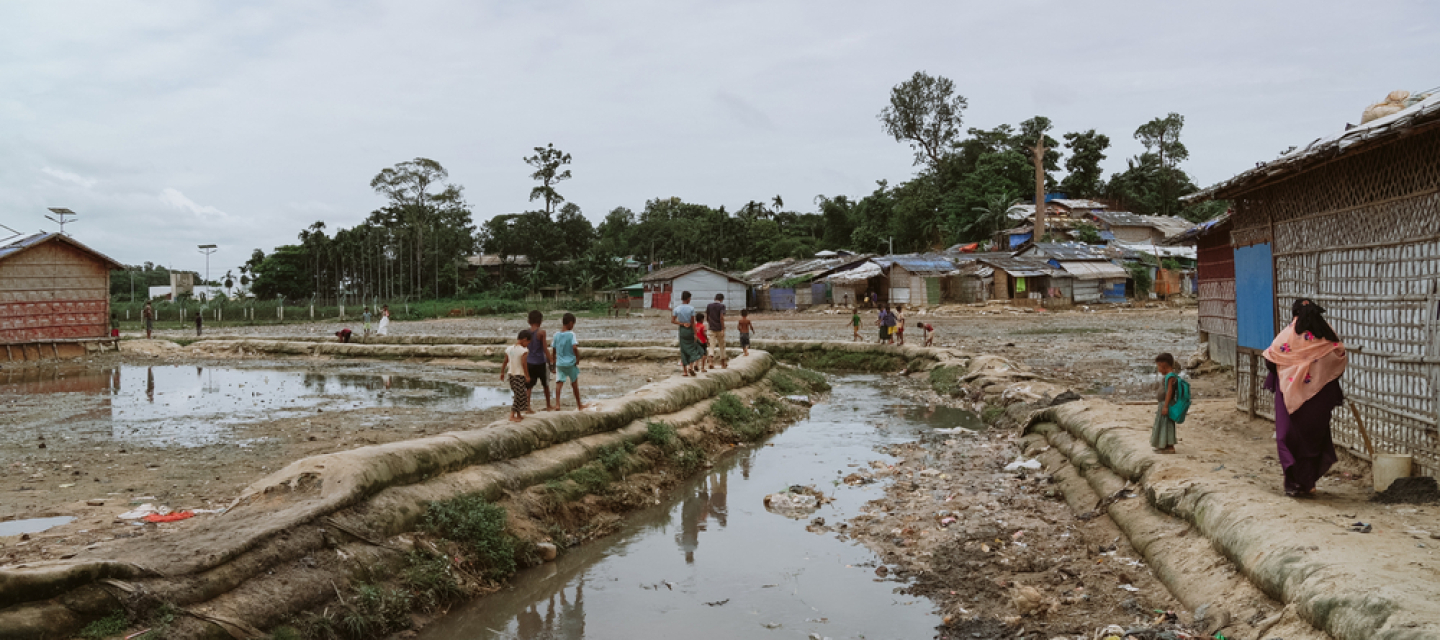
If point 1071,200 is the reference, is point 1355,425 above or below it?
below

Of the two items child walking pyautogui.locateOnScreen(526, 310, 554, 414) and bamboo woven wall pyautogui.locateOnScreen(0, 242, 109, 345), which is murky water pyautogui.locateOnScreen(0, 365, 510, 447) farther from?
child walking pyautogui.locateOnScreen(526, 310, 554, 414)

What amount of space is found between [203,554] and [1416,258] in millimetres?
7783

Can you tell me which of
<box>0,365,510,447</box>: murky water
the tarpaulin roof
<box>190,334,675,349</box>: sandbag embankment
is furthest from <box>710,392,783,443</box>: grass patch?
the tarpaulin roof

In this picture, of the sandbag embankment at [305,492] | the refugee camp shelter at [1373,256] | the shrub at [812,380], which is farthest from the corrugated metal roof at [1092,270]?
the sandbag embankment at [305,492]

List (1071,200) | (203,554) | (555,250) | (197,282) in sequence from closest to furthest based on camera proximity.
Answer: (203,554) < (1071,200) < (555,250) < (197,282)

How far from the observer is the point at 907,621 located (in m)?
5.61

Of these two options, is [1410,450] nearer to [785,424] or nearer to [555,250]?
[785,424]

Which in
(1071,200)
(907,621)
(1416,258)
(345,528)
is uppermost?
(1071,200)

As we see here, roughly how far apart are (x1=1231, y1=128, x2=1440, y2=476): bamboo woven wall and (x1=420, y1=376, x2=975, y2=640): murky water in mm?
3600

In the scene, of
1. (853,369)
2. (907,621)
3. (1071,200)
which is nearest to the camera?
(907,621)

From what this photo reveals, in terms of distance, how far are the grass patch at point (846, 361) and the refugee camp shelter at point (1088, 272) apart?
2072 centimetres

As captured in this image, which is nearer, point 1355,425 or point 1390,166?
point 1390,166

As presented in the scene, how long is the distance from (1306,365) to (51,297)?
94.4ft

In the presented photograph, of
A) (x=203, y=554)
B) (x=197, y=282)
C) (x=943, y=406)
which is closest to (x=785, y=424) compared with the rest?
(x=943, y=406)
